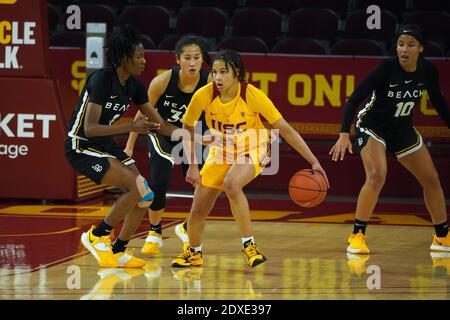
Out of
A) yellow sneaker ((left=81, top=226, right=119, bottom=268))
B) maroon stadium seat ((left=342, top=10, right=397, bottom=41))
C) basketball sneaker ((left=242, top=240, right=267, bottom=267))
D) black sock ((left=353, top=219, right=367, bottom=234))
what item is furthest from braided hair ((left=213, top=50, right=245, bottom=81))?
maroon stadium seat ((left=342, top=10, right=397, bottom=41))

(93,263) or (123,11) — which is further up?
(123,11)

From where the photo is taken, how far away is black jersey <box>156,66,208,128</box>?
8.73 meters

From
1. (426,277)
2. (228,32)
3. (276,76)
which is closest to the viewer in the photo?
(426,277)

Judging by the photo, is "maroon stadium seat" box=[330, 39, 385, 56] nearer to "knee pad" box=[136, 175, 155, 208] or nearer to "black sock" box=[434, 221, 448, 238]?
"black sock" box=[434, 221, 448, 238]

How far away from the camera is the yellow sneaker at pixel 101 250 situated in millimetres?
7602

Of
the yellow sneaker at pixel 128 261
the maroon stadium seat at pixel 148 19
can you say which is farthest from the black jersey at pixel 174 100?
the maroon stadium seat at pixel 148 19

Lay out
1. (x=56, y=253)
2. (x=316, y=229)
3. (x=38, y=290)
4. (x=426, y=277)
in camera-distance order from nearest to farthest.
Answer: (x=38, y=290) → (x=426, y=277) → (x=56, y=253) → (x=316, y=229)

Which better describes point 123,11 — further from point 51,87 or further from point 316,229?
point 316,229

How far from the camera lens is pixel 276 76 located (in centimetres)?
1271

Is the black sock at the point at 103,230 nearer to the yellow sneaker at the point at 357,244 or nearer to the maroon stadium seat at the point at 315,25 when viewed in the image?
the yellow sneaker at the point at 357,244

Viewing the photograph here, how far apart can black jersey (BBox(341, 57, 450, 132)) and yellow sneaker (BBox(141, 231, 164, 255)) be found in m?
1.94

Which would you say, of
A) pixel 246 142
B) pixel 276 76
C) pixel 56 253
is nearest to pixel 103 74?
pixel 246 142

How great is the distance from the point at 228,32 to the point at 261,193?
8.72ft

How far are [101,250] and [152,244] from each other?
910 millimetres
